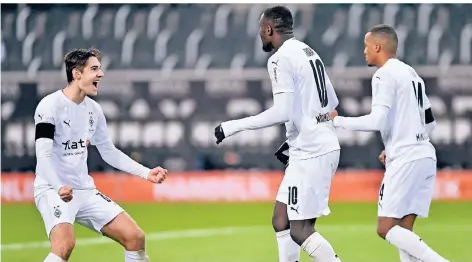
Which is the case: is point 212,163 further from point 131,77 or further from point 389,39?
point 389,39

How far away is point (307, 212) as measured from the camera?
737 centimetres

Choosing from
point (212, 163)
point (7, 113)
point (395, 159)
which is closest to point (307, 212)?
point (395, 159)

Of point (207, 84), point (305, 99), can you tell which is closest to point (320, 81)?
point (305, 99)

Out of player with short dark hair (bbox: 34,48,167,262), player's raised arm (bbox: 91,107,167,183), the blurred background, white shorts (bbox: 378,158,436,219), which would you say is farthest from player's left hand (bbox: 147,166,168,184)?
the blurred background

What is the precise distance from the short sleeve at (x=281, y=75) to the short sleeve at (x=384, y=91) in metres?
0.70

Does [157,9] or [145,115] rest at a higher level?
[157,9]

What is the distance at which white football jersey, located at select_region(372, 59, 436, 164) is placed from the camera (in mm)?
7551

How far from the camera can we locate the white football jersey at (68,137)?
24.9ft

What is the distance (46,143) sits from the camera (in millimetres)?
7422

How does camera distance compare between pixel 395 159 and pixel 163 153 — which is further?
pixel 163 153

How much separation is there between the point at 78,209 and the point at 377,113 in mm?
2437

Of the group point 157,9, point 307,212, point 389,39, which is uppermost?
point 157,9

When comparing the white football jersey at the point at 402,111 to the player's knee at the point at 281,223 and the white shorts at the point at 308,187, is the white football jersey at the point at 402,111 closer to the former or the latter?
the white shorts at the point at 308,187

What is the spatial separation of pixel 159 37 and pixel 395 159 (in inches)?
583
